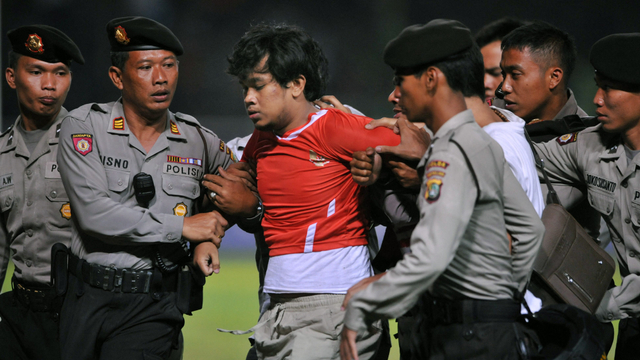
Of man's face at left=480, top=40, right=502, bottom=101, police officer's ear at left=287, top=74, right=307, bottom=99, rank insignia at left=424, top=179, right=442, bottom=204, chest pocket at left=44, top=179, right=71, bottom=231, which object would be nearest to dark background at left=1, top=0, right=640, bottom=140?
man's face at left=480, top=40, right=502, bottom=101

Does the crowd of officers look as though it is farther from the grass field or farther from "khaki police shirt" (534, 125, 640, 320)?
the grass field

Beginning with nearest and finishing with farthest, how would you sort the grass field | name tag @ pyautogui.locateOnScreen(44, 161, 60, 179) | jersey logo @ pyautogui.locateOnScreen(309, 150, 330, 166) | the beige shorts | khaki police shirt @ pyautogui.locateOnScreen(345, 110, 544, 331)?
khaki police shirt @ pyautogui.locateOnScreen(345, 110, 544, 331)
the beige shorts
jersey logo @ pyautogui.locateOnScreen(309, 150, 330, 166)
name tag @ pyautogui.locateOnScreen(44, 161, 60, 179)
the grass field

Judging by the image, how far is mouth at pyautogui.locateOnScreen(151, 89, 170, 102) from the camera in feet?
9.71

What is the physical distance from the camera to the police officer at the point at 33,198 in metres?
3.27

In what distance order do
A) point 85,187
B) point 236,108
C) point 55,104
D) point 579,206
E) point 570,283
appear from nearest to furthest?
point 570,283 → point 85,187 → point 579,206 → point 55,104 → point 236,108

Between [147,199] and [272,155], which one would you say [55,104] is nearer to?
[147,199]

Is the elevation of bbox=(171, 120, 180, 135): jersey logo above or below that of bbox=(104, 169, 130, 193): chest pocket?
above

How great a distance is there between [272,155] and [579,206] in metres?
1.65

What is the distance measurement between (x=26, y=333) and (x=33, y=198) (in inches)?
27.7

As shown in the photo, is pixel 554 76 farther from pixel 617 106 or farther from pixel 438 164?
pixel 438 164

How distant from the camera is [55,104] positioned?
11.6 ft

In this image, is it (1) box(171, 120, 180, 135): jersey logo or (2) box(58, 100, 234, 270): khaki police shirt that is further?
(1) box(171, 120, 180, 135): jersey logo

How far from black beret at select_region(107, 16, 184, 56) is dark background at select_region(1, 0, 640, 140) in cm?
681

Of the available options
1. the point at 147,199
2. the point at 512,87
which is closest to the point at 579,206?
the point at 512,87
